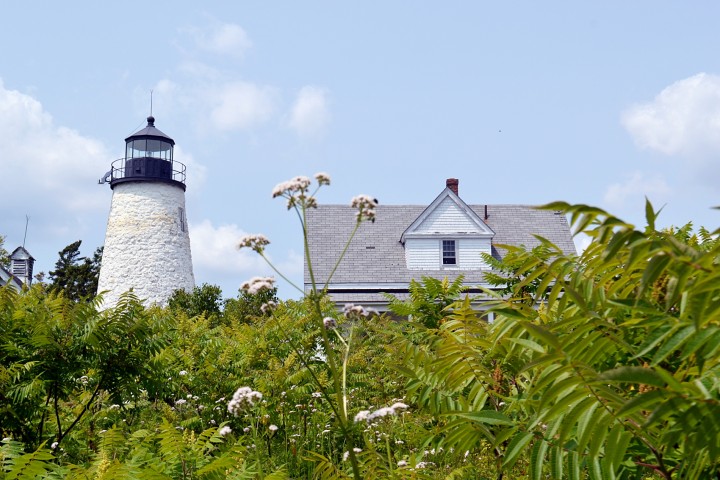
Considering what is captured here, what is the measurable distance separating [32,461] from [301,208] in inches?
70.1

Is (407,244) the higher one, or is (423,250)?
(407,244)

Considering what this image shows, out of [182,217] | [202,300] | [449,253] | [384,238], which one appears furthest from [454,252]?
[182,217]

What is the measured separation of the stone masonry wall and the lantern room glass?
2.12 m

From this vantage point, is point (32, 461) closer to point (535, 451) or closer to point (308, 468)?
point (535, 451)

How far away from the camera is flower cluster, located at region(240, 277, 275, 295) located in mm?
3277

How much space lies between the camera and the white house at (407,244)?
32.3 m

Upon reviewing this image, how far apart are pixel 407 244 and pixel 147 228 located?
13379mm

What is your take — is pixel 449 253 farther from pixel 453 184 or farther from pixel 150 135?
pixel 150 135

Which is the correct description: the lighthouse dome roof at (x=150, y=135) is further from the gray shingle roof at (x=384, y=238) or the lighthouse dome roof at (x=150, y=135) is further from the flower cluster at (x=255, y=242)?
the flower cluster at (x=255, y=242)

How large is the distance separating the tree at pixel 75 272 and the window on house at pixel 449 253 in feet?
82.5

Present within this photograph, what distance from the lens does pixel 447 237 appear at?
33.4 meters

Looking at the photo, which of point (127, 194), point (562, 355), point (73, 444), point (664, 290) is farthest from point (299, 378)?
point (127, 194)

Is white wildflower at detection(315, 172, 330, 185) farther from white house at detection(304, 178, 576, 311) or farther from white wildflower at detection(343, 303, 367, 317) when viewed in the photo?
white house at detection(304, 178, 576, 311)

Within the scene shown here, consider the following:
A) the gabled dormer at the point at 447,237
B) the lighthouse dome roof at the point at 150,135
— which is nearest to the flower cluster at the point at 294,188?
the gabled dormer at the point at 447,237
